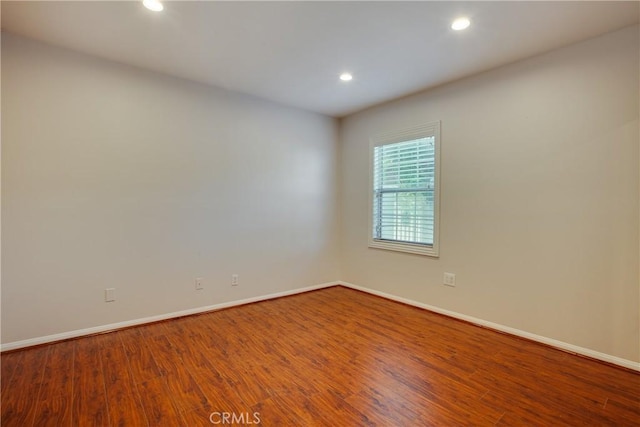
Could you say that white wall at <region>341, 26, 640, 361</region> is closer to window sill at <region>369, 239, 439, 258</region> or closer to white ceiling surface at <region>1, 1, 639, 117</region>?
window sill at <region>369, 239, 439, 258</region>

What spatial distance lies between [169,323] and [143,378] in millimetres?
1039

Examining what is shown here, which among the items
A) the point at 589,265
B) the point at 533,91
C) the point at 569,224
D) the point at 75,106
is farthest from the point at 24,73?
the point at 589,265

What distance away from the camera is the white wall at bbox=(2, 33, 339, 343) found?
2.48 metres

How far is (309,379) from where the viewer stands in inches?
82.4

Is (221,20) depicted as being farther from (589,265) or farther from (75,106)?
(589,265)

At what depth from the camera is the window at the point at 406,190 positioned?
11.4 feet

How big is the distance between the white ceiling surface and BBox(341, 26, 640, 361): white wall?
0.28 meters

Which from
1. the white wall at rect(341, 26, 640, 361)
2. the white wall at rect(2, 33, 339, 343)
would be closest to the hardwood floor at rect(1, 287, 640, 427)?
the white wall at rect(341, 26, 640, 361)

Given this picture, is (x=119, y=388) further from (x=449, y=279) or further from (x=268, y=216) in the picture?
(x=449, y=279)

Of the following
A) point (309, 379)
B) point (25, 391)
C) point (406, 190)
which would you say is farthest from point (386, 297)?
point (25, 391)

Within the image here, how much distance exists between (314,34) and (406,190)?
82.8 inches

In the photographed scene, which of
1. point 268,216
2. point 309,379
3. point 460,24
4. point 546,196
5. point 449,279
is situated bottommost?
point 309,379

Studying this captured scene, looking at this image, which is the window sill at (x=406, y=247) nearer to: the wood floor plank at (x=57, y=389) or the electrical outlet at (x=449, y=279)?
the electrical outlet at (x=449, y=279)

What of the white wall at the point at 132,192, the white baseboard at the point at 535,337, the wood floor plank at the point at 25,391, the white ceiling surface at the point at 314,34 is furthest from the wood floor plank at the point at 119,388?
the white baseboard at the point at 535,337
